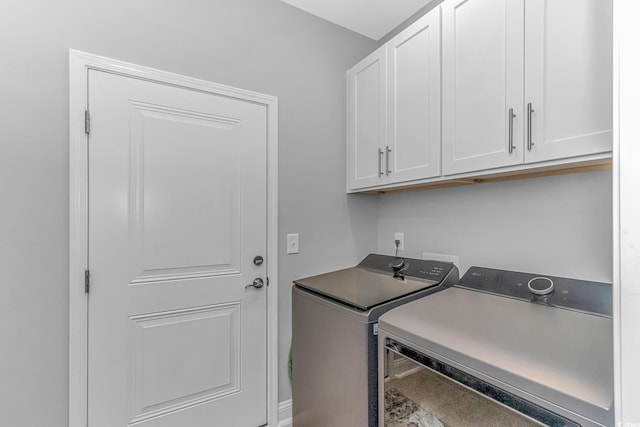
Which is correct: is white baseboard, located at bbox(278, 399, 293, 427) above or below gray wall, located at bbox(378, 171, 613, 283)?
below

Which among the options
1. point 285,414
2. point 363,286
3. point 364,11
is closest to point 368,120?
point 364,11

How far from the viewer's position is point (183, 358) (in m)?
1.58

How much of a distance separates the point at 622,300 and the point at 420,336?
57 centimetres

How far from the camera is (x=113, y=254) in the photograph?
4.68 ft

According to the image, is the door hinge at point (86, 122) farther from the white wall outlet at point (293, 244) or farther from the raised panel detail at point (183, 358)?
the white wall outlet at point (293, 244)

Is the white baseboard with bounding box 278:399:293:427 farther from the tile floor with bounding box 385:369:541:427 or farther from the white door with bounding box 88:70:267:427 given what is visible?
the tile floor with bounding box 385:369:541:427

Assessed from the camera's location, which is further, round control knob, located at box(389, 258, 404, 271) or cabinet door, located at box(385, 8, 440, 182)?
round control knob, located at box(389, 258, 404, 271)

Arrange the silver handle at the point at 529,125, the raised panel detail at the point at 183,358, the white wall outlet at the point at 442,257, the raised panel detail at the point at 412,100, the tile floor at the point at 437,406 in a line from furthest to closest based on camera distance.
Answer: the white wall outlet at the point at 442,257, the raised panel detail at the point at 412,100, the raised panel detail at the point at 183,358, the silver handle at the point at 529,125, the tile floor at the point at 437,406

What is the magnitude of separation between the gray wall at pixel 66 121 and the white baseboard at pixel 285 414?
0.04 m

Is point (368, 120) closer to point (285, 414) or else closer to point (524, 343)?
point (524, 343)

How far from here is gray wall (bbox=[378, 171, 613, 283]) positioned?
1235 millimetres

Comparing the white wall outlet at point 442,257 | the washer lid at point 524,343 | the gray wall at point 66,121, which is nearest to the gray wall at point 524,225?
the white wall outlet at point 442,257

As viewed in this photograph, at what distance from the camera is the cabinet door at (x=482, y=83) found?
1223 millimetres

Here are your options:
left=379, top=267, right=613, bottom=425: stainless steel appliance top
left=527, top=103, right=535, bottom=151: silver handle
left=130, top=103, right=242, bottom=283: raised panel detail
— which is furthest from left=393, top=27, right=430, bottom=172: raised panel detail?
left=130, top=103, right=242, bottom=283: raised panel detail
